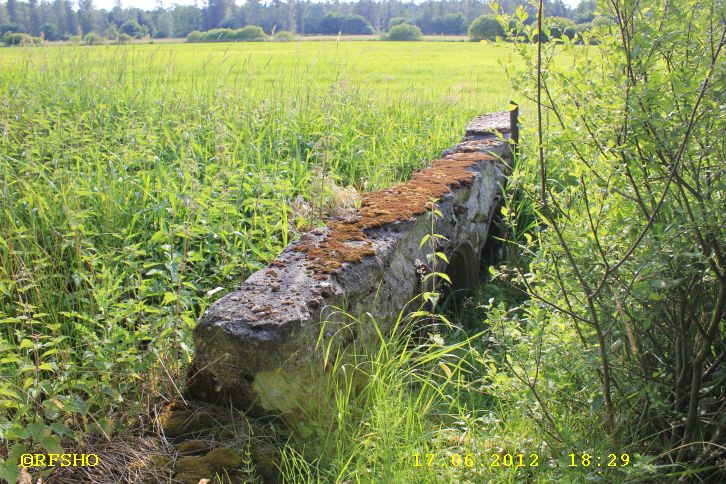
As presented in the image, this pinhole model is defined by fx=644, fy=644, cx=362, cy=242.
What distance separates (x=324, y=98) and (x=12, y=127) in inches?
112

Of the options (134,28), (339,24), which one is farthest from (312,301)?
(339,24)

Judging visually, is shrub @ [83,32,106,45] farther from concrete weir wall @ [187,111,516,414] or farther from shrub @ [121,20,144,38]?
concrete weir wall @ [187,111,516,414]

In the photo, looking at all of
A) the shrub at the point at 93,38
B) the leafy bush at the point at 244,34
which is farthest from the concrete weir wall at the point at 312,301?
the leafy bush at the point at 244,34

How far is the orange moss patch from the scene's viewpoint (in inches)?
112

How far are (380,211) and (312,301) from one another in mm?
973

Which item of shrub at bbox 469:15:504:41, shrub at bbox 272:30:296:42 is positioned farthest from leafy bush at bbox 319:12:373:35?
shrub at bbox 272:30:296:42

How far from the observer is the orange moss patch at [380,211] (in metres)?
2.86

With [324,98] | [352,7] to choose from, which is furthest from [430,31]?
[324,98]

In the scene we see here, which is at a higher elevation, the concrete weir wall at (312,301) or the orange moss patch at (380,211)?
the orange moss patch at (380,211)

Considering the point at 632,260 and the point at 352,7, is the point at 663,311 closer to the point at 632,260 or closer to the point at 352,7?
the point at 632,260

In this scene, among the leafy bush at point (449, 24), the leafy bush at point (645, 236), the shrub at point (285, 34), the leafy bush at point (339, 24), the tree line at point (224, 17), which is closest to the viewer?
the leafy bush at point (645, 236)

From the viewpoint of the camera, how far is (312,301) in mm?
2508
